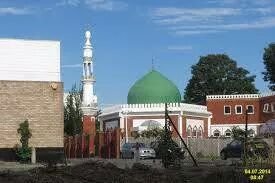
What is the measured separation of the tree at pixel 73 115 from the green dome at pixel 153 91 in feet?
35.4

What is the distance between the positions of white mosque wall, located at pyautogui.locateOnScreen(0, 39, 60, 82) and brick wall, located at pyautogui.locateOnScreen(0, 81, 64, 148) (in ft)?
1.47

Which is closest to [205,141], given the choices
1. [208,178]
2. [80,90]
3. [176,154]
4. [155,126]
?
[155,126]

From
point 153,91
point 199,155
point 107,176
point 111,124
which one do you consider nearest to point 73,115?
point 111,124

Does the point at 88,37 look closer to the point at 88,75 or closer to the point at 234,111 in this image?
the point at 88,75

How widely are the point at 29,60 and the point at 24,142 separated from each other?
4.98 metres

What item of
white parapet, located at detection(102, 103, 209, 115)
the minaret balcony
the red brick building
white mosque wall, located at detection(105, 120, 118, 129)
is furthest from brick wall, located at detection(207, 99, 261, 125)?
the minaret balcony

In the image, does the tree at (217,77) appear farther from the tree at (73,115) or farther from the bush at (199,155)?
the bush at (199,155)

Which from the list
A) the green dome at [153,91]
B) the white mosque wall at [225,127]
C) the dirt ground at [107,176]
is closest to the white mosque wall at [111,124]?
the green dome at [153,91]

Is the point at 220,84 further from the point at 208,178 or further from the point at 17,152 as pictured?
the point at 208,178

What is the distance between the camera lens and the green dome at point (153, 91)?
80438mm

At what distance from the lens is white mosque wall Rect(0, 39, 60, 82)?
3775 cm

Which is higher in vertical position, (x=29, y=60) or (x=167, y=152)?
(x=29, y=60)

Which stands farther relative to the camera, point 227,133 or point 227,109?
point 227,109

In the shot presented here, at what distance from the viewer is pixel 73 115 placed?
68.9 m
